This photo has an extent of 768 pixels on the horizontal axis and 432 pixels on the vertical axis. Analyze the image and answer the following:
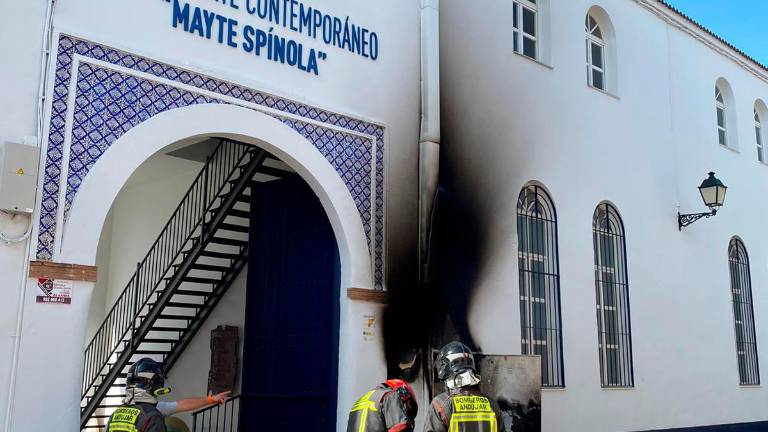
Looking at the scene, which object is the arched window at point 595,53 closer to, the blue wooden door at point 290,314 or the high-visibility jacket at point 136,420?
the blue wooden door at point 290,314

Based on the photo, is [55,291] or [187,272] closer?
[55,291]

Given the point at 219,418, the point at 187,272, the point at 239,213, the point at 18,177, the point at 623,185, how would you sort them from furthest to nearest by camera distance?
the point at 623,185
the point at 219,418
the point at 239,213
the point at 187,272
the point at 18,177

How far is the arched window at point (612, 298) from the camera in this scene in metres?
12.2

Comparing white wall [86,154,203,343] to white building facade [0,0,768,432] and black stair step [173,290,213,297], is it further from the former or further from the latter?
black stair step [173,290,213,297]

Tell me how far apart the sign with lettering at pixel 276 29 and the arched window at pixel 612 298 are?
196 inches

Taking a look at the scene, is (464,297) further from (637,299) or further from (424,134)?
(637,299)

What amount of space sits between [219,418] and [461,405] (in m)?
7.25

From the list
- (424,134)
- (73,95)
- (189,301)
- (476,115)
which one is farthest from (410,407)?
(189,301)

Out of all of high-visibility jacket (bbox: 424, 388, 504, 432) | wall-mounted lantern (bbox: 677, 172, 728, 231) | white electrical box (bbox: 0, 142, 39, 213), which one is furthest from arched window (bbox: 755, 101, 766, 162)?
white electrical box (bbox: 0, 142, 39, 213)

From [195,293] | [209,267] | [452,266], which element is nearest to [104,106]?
[452,266]

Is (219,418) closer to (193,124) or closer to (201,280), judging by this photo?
(201,280)

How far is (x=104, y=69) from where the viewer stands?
295 inches

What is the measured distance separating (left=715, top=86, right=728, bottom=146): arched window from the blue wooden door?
9872 mm

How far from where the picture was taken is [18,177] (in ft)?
22.0
